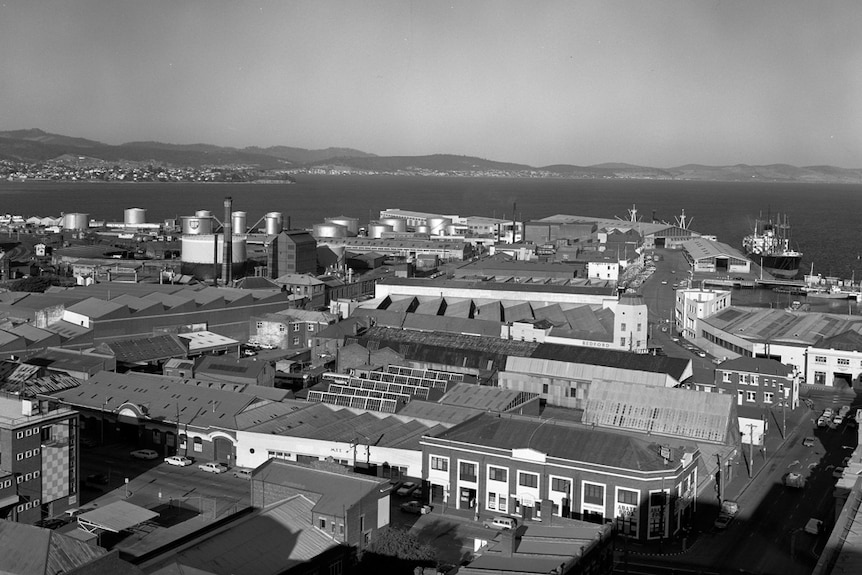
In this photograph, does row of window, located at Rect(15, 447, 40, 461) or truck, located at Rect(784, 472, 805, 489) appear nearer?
row of window, located at Rect(15, 447, 40, 461)

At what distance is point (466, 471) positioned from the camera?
14.4m

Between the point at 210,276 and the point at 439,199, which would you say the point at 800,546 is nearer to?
the point at 210,276

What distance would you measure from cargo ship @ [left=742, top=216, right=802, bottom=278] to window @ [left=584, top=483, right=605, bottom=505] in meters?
36.0

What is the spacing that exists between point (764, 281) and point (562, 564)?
107ft

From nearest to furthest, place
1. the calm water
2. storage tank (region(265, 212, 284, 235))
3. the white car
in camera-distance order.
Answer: the white car < storage tank (region(265, 212, 284, 235)) < the calm water

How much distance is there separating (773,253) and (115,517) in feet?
149

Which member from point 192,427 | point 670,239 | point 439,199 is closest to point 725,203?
point 439,199

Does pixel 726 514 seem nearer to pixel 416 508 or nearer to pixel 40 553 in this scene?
pixel 416 508

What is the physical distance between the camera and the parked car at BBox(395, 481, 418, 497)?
14.9 metres

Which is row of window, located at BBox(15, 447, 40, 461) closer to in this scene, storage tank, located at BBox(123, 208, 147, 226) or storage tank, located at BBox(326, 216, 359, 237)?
storage tank, located at BBox(326, 216, 359, 237)

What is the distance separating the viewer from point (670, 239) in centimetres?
5981

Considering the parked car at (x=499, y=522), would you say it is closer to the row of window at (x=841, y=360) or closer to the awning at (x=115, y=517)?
the awning at (x=115, y=517)

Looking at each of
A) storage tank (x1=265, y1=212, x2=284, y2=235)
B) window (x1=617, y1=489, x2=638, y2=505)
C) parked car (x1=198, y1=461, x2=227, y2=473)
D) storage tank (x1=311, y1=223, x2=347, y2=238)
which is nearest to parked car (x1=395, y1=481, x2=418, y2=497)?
parked car (x1=198, y1=461, x2=227, y2=473)

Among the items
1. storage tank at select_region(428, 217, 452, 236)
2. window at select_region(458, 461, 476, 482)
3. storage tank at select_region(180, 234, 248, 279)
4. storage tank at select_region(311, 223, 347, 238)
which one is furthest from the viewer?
storage tank at select_region(428, 217, 452, 236)
